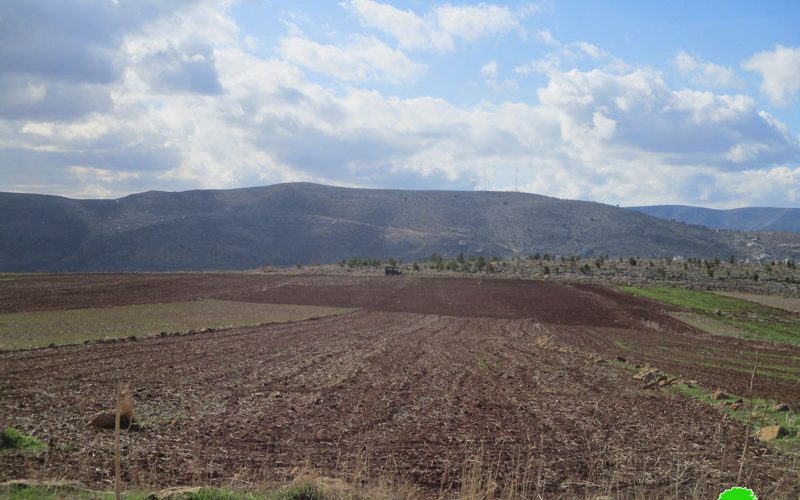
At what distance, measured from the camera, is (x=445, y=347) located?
25609 millimetres

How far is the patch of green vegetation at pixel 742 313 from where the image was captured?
35438 mm

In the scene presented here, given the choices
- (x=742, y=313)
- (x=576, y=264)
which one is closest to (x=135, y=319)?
(x=742, y=313)

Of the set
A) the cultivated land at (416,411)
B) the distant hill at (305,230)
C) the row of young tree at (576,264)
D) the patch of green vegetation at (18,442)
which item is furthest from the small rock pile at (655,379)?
the distant hill at (305,230)

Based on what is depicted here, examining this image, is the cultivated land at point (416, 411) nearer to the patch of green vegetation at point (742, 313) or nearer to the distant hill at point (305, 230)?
the patch of green vegetation at point (742, 313)

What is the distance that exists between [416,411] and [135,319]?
915 inches

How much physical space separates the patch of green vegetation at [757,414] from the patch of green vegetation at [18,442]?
1194 centimetres

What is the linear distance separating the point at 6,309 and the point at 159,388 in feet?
83.2

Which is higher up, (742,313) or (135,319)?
(742,313)

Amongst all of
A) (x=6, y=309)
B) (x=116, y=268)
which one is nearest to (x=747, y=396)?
(x=6, y=309)

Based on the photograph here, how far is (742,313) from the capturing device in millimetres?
44438

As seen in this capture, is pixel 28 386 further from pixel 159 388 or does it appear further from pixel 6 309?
pixel 6 309

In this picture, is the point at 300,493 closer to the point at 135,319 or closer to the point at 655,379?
the point at 655,379

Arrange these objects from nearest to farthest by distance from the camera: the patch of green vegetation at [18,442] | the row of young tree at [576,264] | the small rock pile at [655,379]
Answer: the patch of green vegetation at [18,442], the small rock pile at [655,379], the row of young tree at [576,264]

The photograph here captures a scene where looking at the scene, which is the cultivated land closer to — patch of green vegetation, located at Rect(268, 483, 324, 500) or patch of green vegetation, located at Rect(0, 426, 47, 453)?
patch of green vegetation, located at Rect(0, 426, 47, 453)
